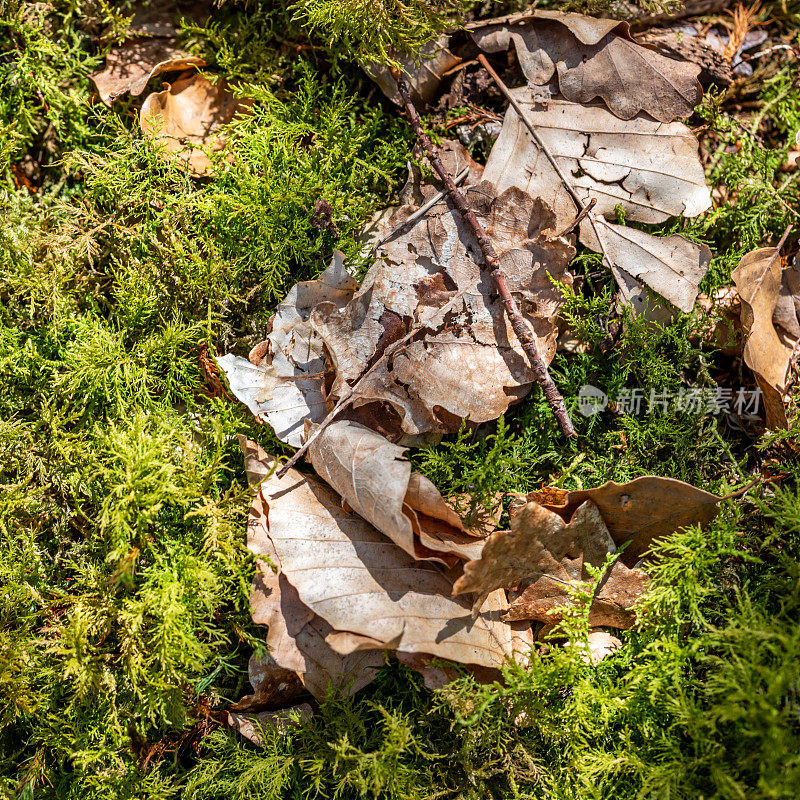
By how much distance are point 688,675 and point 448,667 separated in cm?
94

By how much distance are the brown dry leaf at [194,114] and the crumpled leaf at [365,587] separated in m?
1.69

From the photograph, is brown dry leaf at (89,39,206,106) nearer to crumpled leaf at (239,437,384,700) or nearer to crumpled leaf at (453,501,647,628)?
crumpled leaf at (239,437,384,700)

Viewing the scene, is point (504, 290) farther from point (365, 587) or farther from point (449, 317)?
point (365, 587)

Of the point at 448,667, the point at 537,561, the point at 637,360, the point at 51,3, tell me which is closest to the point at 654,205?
the point at 637,360

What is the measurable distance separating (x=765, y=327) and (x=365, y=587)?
2121mm

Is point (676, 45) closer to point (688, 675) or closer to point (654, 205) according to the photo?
point (654, 205)

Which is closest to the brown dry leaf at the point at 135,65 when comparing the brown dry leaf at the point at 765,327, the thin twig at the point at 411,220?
the thin twig at the point at 411,220

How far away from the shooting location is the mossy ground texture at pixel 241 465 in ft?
7.75

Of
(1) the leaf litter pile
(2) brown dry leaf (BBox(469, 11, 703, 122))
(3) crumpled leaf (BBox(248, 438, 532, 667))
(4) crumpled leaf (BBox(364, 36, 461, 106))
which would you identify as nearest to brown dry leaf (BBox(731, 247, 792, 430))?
(1) the leaf litter pile

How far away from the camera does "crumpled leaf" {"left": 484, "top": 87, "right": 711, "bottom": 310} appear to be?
112 inches

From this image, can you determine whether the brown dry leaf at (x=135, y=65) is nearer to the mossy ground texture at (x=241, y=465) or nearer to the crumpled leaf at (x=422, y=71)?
the mossy ground texture at (x=241, y=465)

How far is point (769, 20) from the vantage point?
10.6 feet

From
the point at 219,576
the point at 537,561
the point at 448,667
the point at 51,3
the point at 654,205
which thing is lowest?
the point at 448,667

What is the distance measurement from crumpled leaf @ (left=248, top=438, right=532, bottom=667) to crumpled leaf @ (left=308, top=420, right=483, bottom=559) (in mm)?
113
